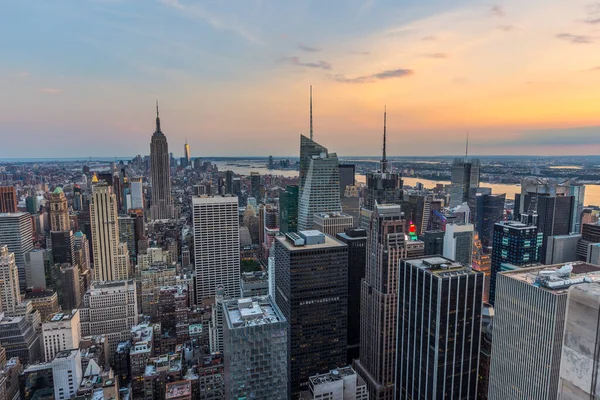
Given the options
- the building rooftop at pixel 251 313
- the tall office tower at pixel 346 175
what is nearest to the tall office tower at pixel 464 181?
the tall office tower at pixel 346 175

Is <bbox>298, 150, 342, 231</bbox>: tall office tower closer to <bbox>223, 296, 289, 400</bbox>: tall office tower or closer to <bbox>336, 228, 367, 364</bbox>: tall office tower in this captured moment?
<bbox>336, 228, 367, 364</bbox>: tall office tower

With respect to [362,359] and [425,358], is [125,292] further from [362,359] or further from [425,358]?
[425,358]

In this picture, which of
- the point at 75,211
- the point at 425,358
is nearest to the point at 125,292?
the point at 425,358

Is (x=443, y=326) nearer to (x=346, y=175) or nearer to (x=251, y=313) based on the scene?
(x=251, y=313)

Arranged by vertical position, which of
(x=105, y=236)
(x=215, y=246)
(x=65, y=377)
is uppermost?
(x=105, y=236)

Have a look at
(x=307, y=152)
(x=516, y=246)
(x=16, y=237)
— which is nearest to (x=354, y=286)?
(x=516, y=246)

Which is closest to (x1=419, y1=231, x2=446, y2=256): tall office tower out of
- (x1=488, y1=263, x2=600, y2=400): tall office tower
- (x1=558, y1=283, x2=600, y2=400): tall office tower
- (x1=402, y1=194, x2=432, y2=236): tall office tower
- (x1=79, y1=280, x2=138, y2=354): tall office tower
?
(x1=402, y1=194, x2=432, y2=236): tall office tower
